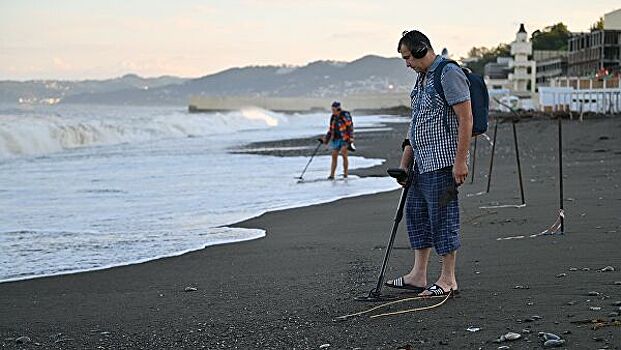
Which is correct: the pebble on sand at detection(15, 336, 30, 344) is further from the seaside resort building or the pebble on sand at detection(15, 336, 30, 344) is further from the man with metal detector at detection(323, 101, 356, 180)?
the seaside resort building

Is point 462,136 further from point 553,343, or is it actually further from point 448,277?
point 553,343

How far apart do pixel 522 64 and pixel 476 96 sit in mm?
92442

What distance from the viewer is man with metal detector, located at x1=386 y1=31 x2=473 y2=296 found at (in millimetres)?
5547

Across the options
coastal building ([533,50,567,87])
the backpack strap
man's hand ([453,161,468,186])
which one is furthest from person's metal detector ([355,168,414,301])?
coastal building ([533,50,567,87])

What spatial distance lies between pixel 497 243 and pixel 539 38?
117 m

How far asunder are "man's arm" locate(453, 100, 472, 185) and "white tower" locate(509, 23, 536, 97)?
89334mm

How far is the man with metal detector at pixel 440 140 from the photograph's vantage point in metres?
5.55

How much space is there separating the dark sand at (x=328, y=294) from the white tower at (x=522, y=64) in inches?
3372

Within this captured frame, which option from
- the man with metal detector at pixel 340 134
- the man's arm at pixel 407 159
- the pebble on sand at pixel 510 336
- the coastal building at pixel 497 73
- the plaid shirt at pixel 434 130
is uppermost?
the coastal building at pixel 497 73

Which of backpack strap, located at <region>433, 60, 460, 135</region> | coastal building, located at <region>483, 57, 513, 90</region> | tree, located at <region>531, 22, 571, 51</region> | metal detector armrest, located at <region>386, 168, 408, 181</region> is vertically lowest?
metal detector armrest, located at <region>386, 168, 408, 181</region>

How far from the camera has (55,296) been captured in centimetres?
623

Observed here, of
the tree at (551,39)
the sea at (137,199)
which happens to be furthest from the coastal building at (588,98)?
the tree at (551,39)

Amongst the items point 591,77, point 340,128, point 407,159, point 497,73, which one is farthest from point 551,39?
point 407,159

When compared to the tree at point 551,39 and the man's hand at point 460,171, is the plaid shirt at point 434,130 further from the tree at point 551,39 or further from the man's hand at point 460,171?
the tree at point 551,39
